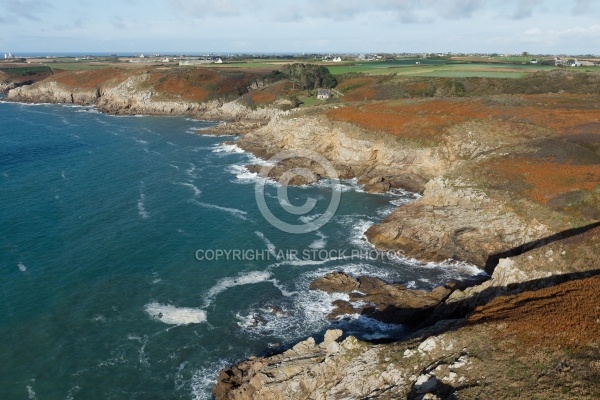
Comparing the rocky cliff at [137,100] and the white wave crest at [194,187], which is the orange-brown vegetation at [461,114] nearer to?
the white wave crest at [194,187]

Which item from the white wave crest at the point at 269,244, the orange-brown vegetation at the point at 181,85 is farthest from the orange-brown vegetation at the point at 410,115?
the orange-brown vegetation at the point at 181,85

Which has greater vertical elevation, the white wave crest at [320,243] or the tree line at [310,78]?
the tree line at [310,78]

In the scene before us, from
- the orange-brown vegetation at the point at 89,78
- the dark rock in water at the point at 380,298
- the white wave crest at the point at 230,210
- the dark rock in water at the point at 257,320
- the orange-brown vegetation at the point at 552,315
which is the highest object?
the orange-brown vegetation at the point at 89,78

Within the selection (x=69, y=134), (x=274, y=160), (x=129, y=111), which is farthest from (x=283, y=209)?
(x=129, y=111)

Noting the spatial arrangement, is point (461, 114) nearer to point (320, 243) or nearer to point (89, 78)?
point (320, 243)

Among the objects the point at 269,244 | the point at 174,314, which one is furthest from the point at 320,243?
the point at 174,314

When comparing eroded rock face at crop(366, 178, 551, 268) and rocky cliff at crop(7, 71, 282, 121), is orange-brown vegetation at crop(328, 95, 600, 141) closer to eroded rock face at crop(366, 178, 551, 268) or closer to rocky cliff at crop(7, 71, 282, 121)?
eroded rock face at crop(366, 178, 551, 268)
